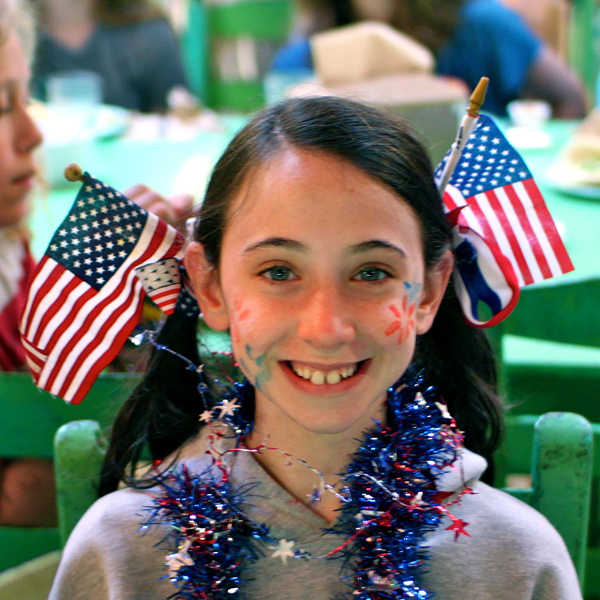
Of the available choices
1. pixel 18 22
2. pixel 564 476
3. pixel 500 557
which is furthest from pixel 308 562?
pixel 18 22

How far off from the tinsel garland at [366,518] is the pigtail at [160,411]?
10 cm

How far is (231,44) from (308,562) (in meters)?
3.81

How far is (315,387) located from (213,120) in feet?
7.02

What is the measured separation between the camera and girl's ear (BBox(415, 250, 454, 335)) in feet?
3.02

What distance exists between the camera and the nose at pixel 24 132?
1376 mm

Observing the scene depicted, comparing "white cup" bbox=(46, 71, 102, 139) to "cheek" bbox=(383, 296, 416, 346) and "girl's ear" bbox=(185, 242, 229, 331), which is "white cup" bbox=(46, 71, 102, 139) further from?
"cheek" bbox=(383, 296, 416, 346)

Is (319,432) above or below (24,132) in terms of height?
below

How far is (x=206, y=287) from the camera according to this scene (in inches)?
37.2

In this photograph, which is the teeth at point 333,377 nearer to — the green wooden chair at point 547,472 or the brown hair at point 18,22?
the green wooden chair at point 547,472

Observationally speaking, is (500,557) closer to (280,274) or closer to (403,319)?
(403,319)

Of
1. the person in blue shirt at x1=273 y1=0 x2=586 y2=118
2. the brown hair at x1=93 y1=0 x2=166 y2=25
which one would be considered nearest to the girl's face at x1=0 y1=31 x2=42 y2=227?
the person in blue shirt at x1=273 y1=0 x2=586 y2=118

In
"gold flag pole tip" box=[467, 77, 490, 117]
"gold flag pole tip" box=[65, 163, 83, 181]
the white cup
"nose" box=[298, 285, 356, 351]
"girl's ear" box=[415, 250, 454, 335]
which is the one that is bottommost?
the white cup

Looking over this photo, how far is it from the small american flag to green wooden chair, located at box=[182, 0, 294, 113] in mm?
3339

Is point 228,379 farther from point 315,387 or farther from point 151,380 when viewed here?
point 315,387
